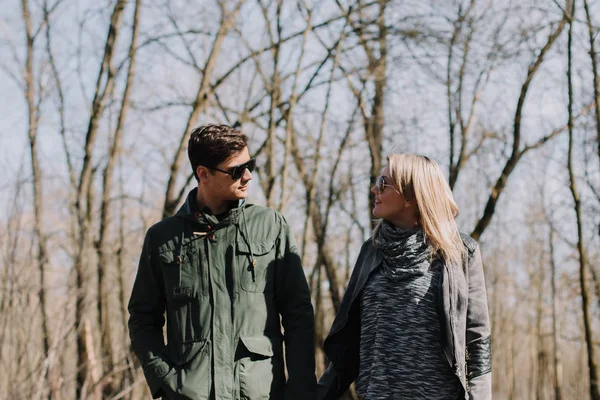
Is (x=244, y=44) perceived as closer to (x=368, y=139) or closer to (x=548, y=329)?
(x=368, y=139)

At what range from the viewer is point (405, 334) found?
303 centimetres

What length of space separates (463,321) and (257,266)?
946 millimetres

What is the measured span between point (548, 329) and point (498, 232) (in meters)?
13.3

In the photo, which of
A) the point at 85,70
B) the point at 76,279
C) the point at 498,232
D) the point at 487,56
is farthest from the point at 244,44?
the point at 498,232

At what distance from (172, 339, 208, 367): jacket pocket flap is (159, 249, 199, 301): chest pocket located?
206mm

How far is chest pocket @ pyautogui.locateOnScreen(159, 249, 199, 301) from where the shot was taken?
3.19 metres

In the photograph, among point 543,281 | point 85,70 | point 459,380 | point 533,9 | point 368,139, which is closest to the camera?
point 459,380

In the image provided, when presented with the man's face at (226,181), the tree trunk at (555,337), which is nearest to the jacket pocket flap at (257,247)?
the man's face at (226,181)

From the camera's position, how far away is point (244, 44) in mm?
10914

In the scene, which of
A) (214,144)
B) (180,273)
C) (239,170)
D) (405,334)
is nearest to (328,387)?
(405,334)

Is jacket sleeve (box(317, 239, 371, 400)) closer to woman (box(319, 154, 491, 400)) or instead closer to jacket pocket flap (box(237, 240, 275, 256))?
woman (box(319, 154, 491, 400))

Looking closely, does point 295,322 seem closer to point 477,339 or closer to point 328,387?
point 328,387

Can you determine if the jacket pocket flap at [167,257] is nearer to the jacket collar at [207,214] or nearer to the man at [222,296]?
the man at [222,296]

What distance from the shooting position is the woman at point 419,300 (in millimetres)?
2963
